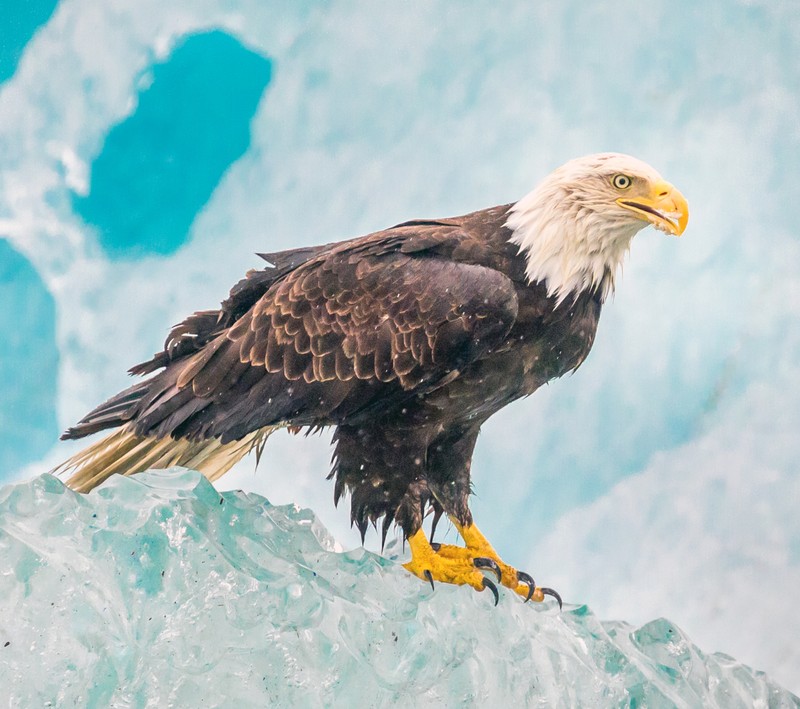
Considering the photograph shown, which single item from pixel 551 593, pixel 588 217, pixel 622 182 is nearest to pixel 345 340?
pixel 588 217

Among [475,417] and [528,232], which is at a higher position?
[528,232]

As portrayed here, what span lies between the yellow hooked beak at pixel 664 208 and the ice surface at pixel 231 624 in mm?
1580

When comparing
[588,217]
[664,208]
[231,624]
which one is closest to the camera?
[231,624]

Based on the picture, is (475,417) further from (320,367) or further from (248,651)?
(248,651)

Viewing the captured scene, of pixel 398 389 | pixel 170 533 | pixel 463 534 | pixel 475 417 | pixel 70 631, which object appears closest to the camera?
pixel 70 631

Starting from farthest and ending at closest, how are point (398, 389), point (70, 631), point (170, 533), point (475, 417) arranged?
point (475, 417)
point (398, 389)
point (170, 533)
point (70, 631)

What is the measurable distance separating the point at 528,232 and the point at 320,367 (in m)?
0.97

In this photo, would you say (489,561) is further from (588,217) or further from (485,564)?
(588,217)

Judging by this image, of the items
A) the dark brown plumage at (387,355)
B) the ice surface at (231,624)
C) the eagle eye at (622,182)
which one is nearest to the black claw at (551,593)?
the ice surface at (231,624)

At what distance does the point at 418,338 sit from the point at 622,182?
1.02m

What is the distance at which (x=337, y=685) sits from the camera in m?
3.67

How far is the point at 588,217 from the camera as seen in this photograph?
4.20 meters

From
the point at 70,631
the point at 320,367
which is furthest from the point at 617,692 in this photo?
the point at 70,631

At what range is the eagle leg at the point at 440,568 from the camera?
4.16 m
